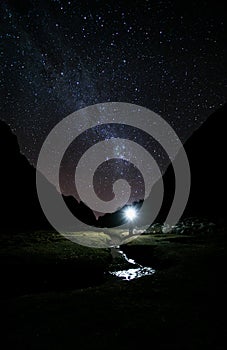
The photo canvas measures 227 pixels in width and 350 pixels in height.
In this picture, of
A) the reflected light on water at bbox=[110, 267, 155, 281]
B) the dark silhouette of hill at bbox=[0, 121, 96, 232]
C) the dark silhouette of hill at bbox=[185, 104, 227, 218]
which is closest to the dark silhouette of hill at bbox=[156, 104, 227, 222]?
the dark silhouette of hill at bbox=[185, 104, 227, 218]

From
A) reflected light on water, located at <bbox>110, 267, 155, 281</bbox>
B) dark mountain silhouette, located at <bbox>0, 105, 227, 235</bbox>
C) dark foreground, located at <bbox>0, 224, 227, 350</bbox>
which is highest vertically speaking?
dark mountain silhouette, located at <bbox>0, 105, 227, 235</bbox>

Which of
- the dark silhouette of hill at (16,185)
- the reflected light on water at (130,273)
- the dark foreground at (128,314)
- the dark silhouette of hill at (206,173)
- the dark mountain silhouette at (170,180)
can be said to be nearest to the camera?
the dark foreground at (128,314)

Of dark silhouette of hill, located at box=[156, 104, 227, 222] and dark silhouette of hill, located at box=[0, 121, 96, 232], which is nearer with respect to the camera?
dark silhouette of hill, located at box=[156, 104, 227, 222]

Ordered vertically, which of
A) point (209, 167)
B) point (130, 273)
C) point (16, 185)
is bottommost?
point (130, 273)

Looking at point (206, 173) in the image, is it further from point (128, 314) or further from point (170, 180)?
point (128, 314)

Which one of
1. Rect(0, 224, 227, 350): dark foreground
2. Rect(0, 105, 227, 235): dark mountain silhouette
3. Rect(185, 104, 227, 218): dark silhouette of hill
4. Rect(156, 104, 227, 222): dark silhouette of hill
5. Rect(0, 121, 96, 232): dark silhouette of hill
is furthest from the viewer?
Rect(0, 121, 96, 232): dark silhouette of hill

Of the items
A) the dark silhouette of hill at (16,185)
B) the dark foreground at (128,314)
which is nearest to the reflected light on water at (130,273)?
the dark foreground at (128,314)

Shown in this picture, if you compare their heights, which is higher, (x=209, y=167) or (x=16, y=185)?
(x=209, y=167)

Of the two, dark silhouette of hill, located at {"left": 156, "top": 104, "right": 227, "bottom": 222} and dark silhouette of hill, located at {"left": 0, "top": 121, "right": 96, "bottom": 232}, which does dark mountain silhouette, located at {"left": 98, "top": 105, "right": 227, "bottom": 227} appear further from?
dark silhouette of hill, located at {"left": 0, "top": 121, "right": 96, "bottom": 232}

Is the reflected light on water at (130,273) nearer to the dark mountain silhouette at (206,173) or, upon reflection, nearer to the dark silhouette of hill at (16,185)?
the dark mountain silhouette at (206,173)

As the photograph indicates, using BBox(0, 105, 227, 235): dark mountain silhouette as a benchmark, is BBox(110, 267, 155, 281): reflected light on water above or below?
below

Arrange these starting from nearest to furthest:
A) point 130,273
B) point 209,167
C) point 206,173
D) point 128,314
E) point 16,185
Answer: point 128,314, point 130,273, point 206,173, point 209,167, point 16,185

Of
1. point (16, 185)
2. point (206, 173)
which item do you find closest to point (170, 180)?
point (206, 173)

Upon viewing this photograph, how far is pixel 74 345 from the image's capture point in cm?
442
